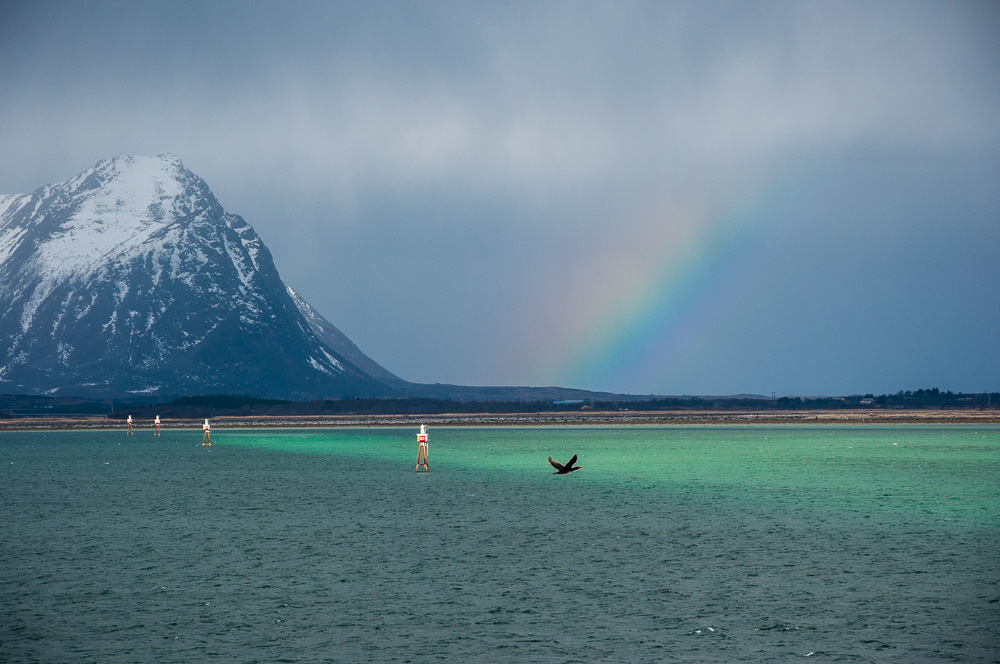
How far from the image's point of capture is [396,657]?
59.3 ft

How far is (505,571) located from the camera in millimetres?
26938

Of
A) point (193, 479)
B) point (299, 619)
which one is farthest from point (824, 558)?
point (193, 479)

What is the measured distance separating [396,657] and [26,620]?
8434 millimetres

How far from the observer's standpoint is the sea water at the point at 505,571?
1903 centimetres

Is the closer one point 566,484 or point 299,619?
point 299,619

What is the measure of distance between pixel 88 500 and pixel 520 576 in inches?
1198

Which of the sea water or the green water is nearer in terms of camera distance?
the sea water

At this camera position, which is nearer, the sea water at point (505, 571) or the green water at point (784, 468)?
the sea water at point (505, 571)

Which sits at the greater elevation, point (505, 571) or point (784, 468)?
point (784, 468)

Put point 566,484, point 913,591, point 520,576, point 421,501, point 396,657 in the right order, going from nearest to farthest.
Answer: point 396,657 → point 913,591 → point 520,576 → point 421,501 → point 566,484

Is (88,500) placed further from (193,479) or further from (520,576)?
(520,576)

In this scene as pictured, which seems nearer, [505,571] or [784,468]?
[505,571]

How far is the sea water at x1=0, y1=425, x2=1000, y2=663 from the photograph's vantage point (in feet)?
62.4

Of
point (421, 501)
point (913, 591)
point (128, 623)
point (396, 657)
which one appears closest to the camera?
point (396, 657)
